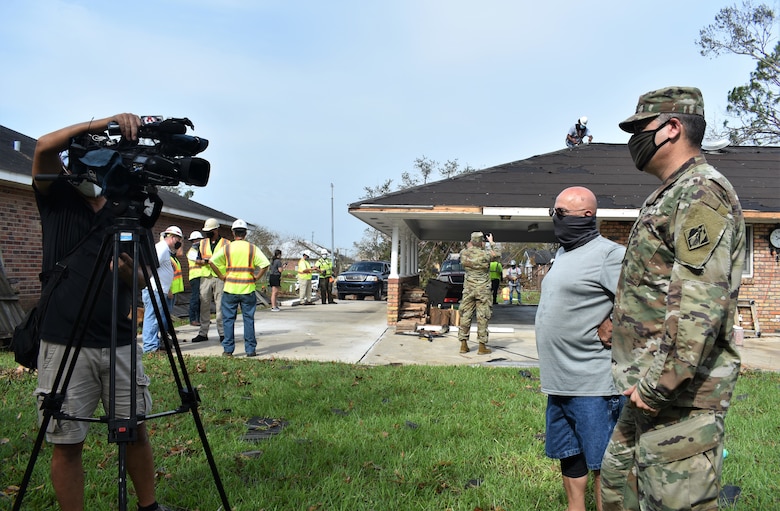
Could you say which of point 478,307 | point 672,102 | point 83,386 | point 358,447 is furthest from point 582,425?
point 478,307

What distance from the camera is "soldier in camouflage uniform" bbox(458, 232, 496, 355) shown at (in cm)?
855

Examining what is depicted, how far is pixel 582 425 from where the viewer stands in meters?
2.78

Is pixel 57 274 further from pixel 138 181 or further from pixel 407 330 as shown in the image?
pixel 407 330

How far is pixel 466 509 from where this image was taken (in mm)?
3139

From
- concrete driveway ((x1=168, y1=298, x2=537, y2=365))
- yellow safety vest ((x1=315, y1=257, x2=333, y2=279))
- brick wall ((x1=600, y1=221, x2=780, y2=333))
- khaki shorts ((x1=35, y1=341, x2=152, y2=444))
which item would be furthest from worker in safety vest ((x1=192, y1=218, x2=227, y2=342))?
brick wall ((x1=600, y1=221, x2=780, y2=333))

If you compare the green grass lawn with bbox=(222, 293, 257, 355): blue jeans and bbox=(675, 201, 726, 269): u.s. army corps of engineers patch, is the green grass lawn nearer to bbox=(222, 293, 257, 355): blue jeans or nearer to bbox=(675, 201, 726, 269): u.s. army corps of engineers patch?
bbox=(222, 293, 257, 355): blue jeans

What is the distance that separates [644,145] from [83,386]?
8.65 feet

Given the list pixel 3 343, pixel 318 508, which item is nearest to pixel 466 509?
pixel 318 508

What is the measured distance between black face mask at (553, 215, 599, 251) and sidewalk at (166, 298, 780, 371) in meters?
5.11

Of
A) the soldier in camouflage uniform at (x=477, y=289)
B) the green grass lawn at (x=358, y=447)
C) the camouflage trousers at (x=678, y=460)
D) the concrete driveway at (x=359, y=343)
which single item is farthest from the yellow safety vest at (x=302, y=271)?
the camouflage trousers at (x=678, y=460)

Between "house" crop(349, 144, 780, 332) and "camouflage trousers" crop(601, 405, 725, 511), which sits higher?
"house" crop(349, 144, 780, 332)

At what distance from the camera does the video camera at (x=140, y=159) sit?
225cm

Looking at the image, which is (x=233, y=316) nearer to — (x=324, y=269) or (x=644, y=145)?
(x=644, y=145)

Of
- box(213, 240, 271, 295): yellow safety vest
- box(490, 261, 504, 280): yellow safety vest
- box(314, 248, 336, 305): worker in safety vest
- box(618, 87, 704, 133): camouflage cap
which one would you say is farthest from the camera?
box(314, 248, 336, 305): worker in safety vest
